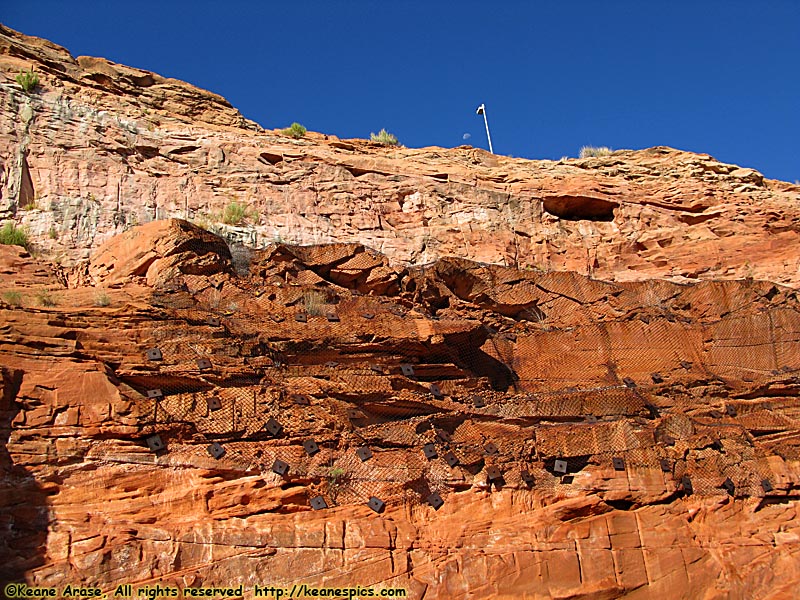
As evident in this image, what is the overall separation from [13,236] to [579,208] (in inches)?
485

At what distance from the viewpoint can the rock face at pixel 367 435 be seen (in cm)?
970

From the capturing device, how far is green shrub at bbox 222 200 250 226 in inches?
661

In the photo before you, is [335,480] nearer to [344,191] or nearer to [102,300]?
[102,300]

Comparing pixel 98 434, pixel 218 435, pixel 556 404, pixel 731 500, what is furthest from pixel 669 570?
pixel 98 434

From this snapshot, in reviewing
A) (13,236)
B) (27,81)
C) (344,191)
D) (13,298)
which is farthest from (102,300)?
(344,191)

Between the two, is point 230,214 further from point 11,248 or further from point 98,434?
point 98,434

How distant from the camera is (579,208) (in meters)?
20.1

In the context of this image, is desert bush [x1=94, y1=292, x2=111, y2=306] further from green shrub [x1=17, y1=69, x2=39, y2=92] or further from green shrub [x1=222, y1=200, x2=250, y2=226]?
green shrub [x1=17, y1=69, x2=39, y2=92]

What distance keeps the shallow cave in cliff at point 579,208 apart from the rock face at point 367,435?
5.64 metres

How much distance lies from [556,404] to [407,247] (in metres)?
6.10

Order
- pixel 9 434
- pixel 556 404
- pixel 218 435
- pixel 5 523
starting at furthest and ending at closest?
1. pixel 556 404
2. pixel 218 435
3. pixel 9 434
4. pixel 5 523

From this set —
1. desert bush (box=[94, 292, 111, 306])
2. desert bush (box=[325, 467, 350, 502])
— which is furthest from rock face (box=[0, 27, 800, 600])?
desert bush (box=[94, 292, 111, 306])

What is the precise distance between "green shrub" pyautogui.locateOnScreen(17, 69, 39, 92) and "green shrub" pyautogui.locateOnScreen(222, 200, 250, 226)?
454 centimetres

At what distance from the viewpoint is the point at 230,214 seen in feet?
55.4
